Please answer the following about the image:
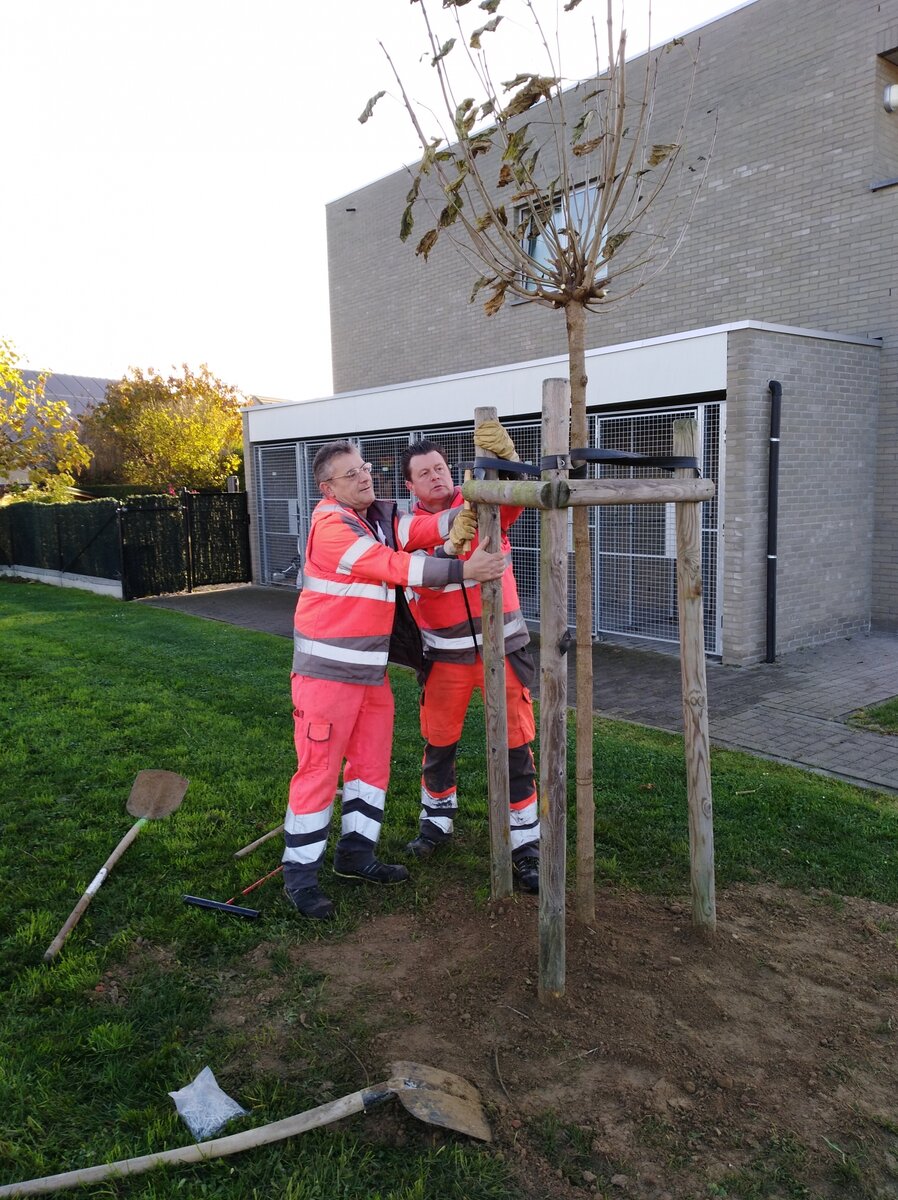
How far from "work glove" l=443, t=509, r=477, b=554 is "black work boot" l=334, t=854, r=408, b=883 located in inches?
62.6

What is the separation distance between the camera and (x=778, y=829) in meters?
4.59

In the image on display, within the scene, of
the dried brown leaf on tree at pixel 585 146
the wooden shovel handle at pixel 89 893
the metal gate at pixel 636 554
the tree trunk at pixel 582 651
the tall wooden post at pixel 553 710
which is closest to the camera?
the dried brown leaf on tree at pixel 585 146

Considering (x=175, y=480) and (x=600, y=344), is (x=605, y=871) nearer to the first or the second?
(x=600, y=344)

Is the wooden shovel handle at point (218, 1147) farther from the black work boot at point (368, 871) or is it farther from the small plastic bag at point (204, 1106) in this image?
the black work boot at point (368, 871)

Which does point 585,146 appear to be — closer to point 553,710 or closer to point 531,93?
point 531,93

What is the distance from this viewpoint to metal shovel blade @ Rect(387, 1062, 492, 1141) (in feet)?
7.97

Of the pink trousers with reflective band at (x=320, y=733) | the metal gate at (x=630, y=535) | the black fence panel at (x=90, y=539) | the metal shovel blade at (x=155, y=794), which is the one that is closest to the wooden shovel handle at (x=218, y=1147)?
the pink trousers with reflective band at (x=320, y=733)

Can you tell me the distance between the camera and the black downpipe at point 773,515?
8750mm

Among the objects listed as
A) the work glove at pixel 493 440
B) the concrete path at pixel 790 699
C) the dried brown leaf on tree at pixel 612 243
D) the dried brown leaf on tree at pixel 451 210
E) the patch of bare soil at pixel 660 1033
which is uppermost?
the dried brown leaf on tree at pixel 451 210

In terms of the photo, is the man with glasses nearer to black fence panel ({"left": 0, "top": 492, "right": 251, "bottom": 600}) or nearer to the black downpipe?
the black downpipe

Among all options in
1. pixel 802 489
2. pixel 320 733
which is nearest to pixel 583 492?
pixel 320 733

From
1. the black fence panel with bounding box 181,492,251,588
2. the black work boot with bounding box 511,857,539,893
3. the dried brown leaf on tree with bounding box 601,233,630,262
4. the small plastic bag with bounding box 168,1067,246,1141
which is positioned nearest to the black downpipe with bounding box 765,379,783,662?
the black work boot with bounding box 511,857,539,893

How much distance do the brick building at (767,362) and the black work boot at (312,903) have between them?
20.5 ft

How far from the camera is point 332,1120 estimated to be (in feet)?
8.05
